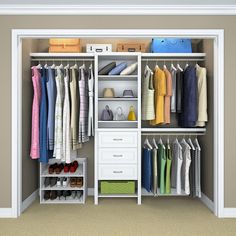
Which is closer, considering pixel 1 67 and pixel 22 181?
pixel 1 67

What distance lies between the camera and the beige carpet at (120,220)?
11.3ft

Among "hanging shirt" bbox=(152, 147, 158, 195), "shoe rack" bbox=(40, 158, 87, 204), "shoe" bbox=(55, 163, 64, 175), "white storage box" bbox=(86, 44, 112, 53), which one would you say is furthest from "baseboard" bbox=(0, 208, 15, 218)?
"white storage box" bbox=(86, 44, 112, 53)

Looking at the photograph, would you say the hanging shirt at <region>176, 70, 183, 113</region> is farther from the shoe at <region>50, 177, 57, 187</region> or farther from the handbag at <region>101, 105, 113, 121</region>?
the shoe at <region>50, 177, 57, 187</region>

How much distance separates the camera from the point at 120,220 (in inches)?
150

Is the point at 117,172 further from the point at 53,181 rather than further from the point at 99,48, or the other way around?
the point at 99,48

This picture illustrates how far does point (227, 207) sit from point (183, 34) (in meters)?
2.09

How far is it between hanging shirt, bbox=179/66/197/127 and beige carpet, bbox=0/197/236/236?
1.16 meters

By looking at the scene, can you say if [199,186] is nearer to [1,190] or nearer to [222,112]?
[222,112]

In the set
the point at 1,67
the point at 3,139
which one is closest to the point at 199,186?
the point at 3,139

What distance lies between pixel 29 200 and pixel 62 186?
47 cm

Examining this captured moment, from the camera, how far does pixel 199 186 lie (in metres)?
4.50

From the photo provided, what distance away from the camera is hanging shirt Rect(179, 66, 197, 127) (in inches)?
169

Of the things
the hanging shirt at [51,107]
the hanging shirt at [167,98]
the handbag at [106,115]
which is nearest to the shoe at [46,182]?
the hanging shirt at [51,107]

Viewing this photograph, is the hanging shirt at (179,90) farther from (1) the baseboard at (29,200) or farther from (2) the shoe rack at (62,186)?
(1) the baseboard at (29,200)
